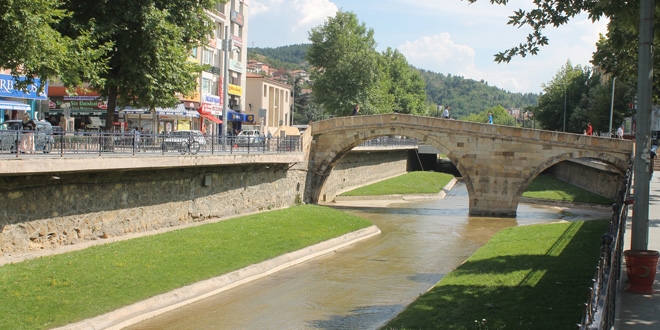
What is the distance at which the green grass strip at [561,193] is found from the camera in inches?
1756

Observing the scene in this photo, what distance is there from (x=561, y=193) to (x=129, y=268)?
37.9m

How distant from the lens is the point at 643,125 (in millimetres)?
12672

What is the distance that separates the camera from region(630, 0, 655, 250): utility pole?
40.0 feet

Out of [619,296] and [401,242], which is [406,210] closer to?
[401,242]

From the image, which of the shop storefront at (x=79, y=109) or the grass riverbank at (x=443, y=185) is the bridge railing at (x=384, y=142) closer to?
the grass riverbank at (x=443, y=185)

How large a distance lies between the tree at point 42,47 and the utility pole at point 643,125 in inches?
570

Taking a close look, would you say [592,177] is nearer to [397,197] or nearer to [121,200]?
[397,197]

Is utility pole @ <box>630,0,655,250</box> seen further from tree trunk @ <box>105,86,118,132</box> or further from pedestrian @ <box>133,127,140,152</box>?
tree trunk @ <box>105,86,118,132</box>

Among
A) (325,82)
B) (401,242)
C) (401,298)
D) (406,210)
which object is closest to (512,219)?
(406,210)

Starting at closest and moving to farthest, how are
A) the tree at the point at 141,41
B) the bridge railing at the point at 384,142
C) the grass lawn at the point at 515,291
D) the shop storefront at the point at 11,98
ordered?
the grass lawn at the point at 515,291, the tree at the point at 141,41, the shop storefront at the point at 11,98, the bridge railing at the point at 384,142

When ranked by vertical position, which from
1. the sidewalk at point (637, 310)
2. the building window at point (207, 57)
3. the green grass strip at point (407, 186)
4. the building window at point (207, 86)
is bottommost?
the green grass strip at point (407, 186)

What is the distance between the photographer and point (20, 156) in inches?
675

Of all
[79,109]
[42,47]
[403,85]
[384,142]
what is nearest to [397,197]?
[384,142]

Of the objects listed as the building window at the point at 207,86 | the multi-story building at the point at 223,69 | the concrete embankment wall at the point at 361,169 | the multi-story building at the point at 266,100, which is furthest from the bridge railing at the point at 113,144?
the multi-story building at the point at 266,100
